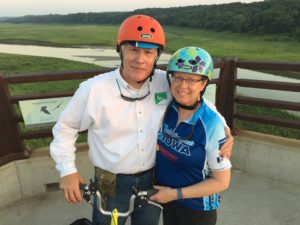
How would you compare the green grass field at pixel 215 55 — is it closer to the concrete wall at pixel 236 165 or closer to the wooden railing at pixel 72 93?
the concrete wall at pixel 236 165

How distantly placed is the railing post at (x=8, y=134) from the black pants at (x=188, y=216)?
2.48 metres

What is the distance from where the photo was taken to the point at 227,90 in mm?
5191

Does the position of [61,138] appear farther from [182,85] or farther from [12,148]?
[12,148]

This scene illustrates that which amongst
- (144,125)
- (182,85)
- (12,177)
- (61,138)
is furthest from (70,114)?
(12,177)

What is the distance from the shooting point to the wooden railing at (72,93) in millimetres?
4218

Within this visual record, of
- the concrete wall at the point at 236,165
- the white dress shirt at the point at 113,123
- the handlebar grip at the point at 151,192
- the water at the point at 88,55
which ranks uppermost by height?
the white dress shirt at the point at 113,123

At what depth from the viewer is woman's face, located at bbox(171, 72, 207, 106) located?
2289 millimetres

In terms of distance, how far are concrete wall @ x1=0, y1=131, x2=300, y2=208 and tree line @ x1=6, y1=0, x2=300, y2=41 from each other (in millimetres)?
44746

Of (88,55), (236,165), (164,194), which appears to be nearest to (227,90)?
(236,165)

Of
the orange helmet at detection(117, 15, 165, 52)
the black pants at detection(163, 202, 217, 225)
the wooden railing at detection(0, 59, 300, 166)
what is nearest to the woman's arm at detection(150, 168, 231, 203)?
the black pants at detection(163, 202, 217, 225)

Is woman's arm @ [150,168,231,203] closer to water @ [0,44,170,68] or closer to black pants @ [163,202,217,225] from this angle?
black pants @ [163,202,217,225]

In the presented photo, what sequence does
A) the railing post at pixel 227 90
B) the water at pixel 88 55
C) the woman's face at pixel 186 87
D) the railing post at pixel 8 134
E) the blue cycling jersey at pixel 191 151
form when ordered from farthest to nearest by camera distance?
the water at pixel 88 55
the railing post at pixel 227 90
the railing post at pixel 8 134
the woman's face at pixel 186 87
the blue cycling jersey at pixel 191 151

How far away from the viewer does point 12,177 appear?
4.51 meters

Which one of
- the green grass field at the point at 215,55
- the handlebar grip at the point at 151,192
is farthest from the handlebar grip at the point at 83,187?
the green grass field at the point at 215,55
